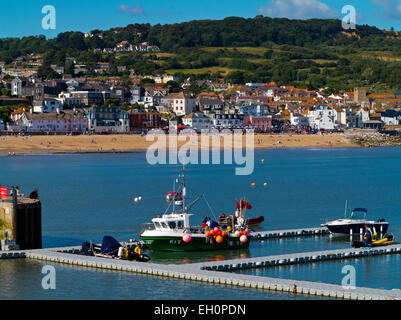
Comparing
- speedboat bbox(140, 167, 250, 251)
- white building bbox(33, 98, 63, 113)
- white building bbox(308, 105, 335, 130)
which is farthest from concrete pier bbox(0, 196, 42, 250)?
white building bbox(308, 105, 335, 130)

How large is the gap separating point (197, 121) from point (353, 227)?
9956cm

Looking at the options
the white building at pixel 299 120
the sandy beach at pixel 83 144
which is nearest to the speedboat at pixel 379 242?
the sandy beach at pixel 83 144

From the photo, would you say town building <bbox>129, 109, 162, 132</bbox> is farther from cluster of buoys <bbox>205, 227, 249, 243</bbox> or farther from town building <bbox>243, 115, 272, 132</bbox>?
cluster of buoys <bbox>205, 227, 249, 243</bbox>

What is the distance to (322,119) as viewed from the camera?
156m

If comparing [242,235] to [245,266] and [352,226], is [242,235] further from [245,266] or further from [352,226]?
[352,226]

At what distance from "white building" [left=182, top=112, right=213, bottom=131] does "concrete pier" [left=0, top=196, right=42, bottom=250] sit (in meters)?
104

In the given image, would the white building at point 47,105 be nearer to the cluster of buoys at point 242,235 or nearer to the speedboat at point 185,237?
the speedboat at point 185,237

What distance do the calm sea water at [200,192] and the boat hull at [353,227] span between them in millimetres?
821

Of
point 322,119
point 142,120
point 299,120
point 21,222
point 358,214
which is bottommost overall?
point 358,214

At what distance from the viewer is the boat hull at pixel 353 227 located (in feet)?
133

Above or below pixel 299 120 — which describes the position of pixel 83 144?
below

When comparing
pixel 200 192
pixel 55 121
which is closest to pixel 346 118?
pixel 55 121
